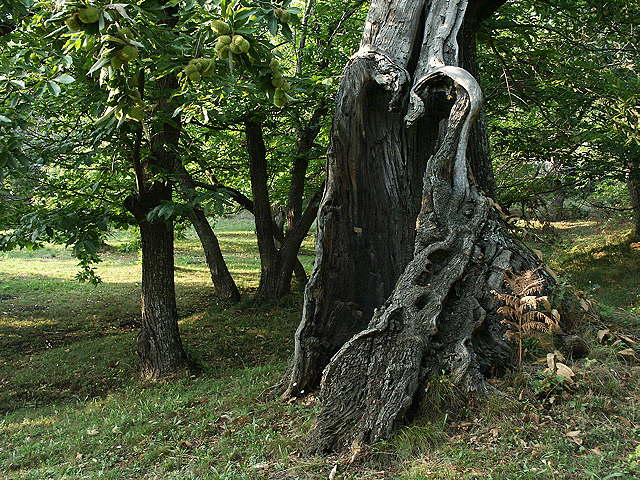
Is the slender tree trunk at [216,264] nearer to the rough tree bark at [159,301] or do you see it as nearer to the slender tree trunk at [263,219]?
the slender tree trunk at [263,219]

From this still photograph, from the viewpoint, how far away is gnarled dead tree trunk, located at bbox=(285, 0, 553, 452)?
4.40 metres

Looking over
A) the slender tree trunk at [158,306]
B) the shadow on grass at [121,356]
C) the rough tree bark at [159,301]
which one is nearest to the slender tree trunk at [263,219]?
the shadow on grass at [121,356]

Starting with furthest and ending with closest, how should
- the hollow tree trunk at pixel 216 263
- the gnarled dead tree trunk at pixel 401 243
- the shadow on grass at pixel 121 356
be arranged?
the hollow tree trunk at pixel 216 263, the shadow on grass at pixel 121 356, the gnarled dead tree trunk at pixel 401 243

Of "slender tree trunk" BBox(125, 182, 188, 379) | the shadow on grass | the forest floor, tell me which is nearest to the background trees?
"slender tree trunk" BBox(125, 182, 188, 379)

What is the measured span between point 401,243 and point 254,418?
7.51ft

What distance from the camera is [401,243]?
6020 millimetres

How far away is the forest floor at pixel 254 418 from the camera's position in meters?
3.75

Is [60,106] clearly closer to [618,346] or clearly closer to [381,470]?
[381,470]

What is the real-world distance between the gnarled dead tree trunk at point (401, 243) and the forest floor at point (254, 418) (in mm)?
299

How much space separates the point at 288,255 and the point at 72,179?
5.88 metres

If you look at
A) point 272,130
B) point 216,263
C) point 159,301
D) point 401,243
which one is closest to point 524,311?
point 401,243

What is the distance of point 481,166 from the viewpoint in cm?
622

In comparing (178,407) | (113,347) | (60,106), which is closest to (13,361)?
(113,347)

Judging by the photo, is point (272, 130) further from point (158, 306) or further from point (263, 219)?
point (158, 306)
